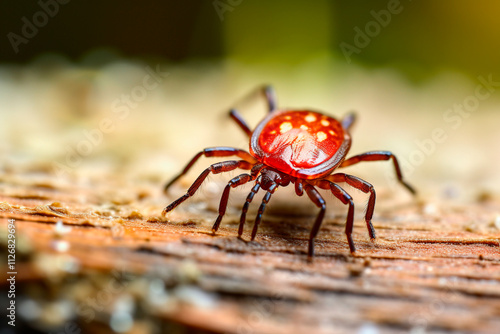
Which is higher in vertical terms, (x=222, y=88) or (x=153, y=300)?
(x=222, y=88)

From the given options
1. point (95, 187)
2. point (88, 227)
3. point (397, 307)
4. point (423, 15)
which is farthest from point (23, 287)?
point (423, 15)

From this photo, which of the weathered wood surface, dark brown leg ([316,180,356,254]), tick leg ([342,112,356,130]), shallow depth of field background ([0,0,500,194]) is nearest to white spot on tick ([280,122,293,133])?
dark brown leg ([316,180,356,254])

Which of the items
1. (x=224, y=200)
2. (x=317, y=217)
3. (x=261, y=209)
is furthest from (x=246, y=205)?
(x=317, y=217)

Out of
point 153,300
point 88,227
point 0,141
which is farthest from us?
point 0,141

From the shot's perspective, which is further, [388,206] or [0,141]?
[0,141]

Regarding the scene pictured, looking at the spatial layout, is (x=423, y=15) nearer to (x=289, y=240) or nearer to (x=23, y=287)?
(x=289, y=240)

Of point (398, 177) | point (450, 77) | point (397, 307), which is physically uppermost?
point (450, 77)
